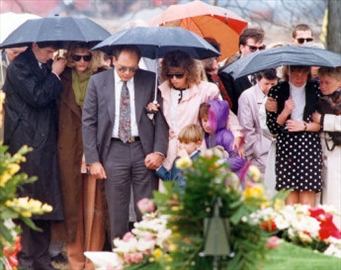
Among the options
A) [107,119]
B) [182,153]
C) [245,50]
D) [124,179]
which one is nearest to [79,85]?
[107,119]

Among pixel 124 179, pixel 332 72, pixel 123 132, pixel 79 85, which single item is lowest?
pixel 124 179

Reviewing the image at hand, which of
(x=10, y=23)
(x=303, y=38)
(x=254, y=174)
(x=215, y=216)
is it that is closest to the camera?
(x=215, y=216)

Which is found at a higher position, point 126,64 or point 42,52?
point 42,52

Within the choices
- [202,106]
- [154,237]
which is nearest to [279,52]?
[202,106]

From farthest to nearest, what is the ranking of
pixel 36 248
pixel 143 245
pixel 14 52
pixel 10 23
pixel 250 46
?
pixel 250 46 < pixel 10 23 < pixel 14 52 < pixel 36 248 < pixel 143 245

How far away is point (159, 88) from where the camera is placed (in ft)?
33.3

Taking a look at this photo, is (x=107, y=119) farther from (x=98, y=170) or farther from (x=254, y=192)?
(x=254, y=192)

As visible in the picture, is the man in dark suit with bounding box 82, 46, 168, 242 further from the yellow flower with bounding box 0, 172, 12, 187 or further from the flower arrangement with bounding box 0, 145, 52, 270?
the yellow flower with bounding box 0, 172, 12, 187

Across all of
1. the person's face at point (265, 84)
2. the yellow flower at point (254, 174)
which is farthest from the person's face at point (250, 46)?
the yellow flower at point (254, 174)

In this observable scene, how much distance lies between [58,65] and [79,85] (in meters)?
0.27

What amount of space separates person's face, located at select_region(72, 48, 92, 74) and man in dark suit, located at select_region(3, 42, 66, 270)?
11 cm

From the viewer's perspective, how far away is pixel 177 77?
10.1 m

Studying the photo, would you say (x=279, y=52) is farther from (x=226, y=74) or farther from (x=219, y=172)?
(x=219, y=172)

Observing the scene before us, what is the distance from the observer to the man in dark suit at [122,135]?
32.6 ft
